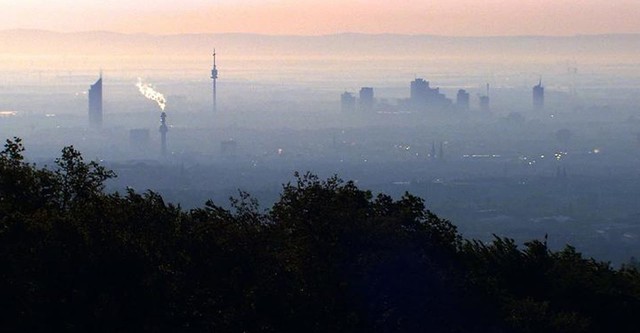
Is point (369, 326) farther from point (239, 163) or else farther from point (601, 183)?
point (239, 163)

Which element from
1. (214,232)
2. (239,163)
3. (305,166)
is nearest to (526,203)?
(305,166)

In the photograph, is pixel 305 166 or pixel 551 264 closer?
pixel 551 264

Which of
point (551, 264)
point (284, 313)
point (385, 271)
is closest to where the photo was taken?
point (284, 313)

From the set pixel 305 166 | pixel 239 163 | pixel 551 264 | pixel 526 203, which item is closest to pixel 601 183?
pixel 526 203

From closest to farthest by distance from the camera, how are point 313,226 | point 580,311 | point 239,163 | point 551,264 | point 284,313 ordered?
point 284,313 < point 313,226 < point 580,311 < point 551,264 < point 239,163

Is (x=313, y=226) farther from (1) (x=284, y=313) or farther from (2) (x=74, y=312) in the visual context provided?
(2) (x=74, y=312)

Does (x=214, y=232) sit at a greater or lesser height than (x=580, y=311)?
greater
